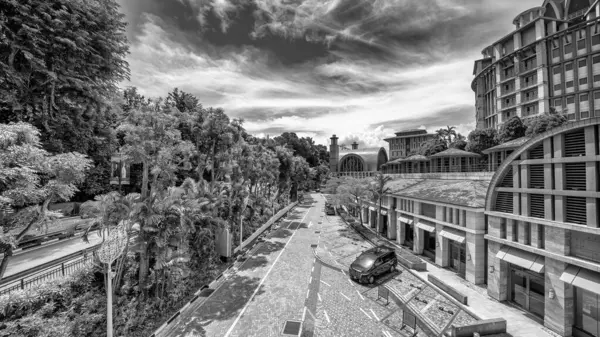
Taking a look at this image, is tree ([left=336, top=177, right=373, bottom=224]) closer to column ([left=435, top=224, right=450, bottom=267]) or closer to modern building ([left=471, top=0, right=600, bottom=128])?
column ([left=435, top=224, right=450, bottom=267])

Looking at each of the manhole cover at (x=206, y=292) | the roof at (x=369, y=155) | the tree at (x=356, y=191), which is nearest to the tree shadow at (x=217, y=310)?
the manhole cover at (x=206, y=292)

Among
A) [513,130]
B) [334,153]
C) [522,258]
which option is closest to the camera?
[522,258]

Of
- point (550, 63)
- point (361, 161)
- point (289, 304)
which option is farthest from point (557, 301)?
point (361, 161)

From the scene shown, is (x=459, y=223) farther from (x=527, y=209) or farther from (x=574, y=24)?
(x=574, y=24)

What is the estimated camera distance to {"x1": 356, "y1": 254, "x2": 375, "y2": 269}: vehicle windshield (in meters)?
16.9

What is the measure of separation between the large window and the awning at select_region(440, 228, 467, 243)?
5856mm

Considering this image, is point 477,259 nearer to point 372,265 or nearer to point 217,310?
point 372,265

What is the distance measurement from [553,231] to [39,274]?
27.1 meters

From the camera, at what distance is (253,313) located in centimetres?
1298

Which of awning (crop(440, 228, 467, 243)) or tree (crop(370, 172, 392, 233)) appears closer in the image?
awning (crop(440, 228, 467, 243))

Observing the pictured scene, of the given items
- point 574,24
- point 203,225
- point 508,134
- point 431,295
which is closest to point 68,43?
point 203,225

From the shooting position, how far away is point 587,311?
35.5ft

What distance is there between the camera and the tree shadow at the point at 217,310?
1172cm

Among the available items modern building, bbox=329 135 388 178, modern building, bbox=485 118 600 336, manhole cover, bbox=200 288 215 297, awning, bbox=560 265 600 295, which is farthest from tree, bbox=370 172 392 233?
modern building, bbox=329 135 388 178
